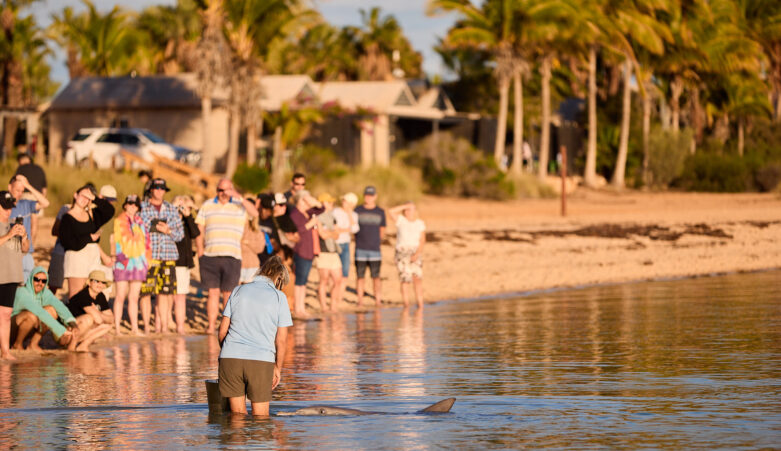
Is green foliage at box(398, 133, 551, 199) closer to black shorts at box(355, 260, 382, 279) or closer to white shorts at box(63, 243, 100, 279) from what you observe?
black shorts at box(355, 260, 382, 279)

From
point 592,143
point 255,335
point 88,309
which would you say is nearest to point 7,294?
point 88,309

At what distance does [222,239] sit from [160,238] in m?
0.70

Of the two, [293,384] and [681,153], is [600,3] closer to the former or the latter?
[681,153]

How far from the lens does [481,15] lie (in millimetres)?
45312

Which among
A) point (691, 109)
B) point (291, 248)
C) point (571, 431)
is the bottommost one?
point (571, 431)

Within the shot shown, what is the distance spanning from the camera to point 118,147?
36.8 m

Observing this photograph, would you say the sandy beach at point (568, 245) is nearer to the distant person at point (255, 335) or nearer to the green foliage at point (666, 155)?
the distant person at point (255, 335)

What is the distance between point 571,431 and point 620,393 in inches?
62.2

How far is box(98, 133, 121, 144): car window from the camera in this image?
122 ft

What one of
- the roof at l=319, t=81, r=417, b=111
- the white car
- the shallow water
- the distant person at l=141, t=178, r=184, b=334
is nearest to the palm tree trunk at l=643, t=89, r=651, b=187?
the roof at l=319, t=81, r=417, b=111

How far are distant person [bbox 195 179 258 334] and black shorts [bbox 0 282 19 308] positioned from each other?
8.90 ft

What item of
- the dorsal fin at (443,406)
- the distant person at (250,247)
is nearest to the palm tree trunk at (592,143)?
the distant person at (250,247)

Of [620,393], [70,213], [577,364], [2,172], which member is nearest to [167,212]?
[70,213]

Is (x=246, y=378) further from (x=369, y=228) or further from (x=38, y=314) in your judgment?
(x=369, y=228)
